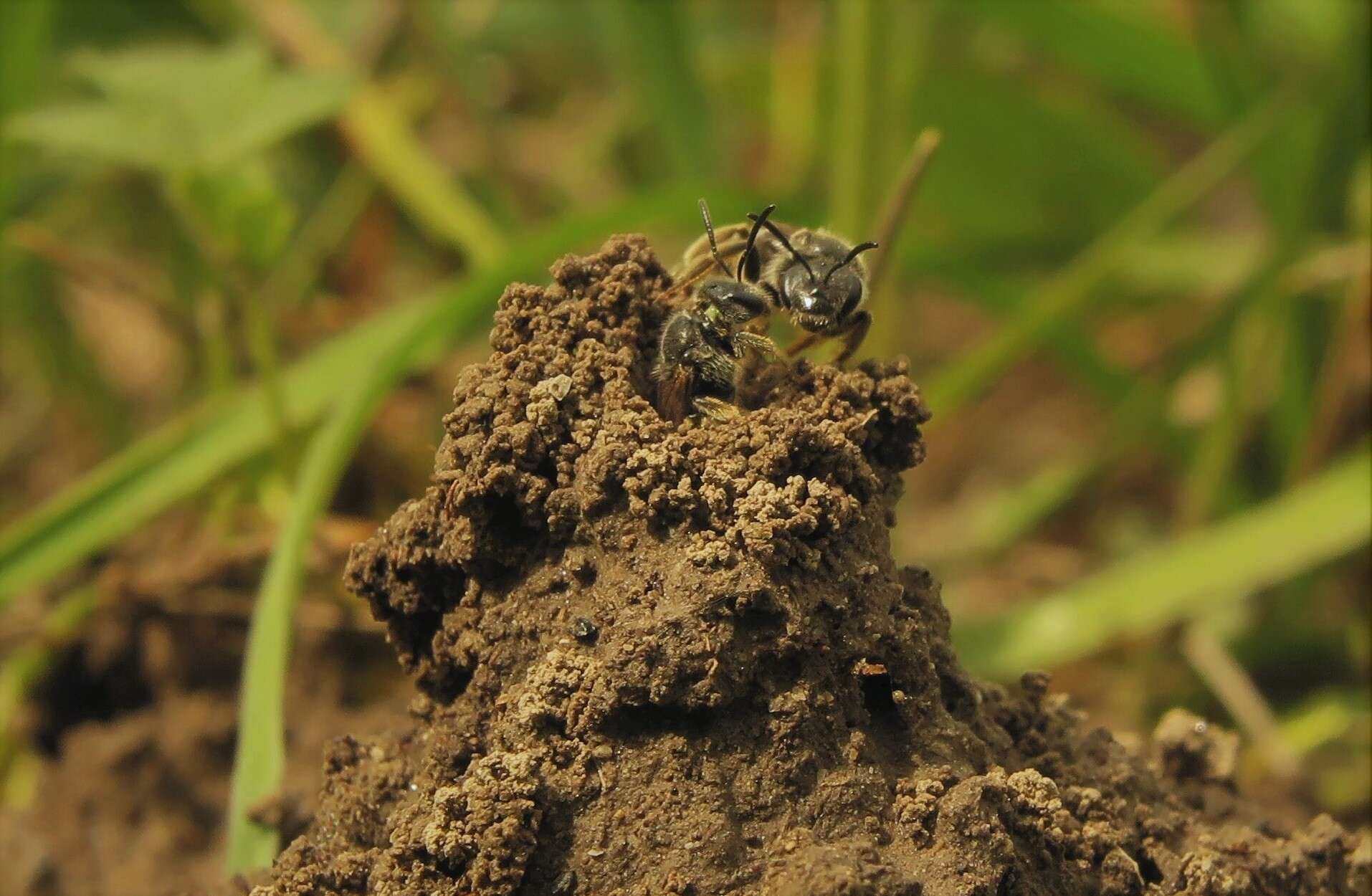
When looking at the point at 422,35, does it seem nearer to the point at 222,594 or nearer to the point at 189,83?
the point at 189,83

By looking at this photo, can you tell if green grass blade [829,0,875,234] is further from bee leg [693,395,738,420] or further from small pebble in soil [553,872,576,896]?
small pebble in soil [553,872,576,896]

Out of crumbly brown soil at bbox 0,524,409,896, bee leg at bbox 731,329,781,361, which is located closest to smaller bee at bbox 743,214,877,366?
bee leg at bbox 731,329,781,361

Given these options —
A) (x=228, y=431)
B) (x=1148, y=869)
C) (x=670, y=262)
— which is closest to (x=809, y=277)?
(x=1148, y=869)

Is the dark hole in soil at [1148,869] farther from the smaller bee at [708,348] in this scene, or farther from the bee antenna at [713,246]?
the bee antenna at [713,246]

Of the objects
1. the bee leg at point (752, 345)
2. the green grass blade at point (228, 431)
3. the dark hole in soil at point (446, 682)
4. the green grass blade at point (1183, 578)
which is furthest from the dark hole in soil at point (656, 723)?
the green grass blade at point (1183, 578)

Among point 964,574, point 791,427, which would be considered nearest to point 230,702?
point 791,427

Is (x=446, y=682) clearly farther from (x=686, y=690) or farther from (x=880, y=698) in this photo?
(x=880, y=698)
